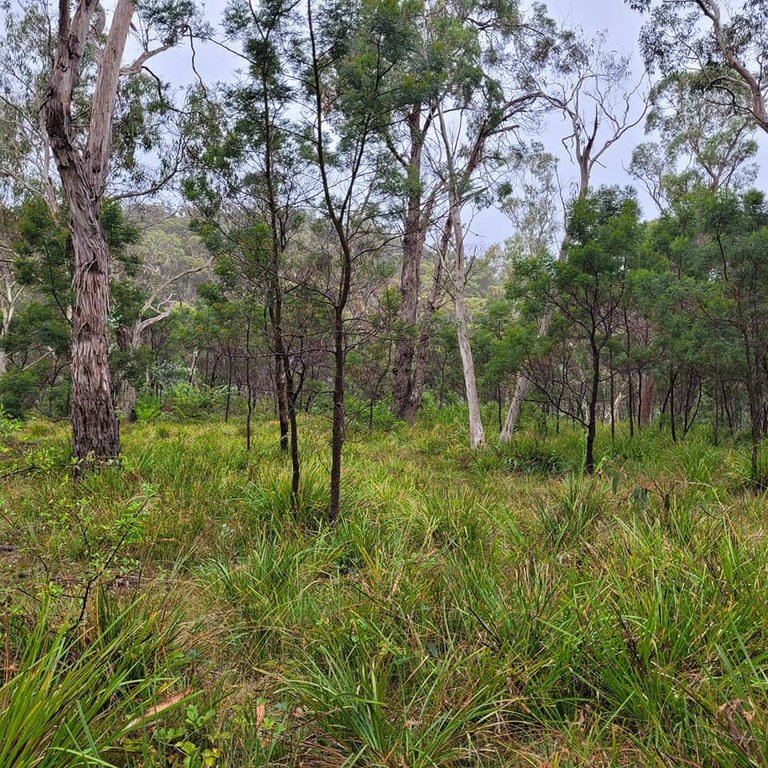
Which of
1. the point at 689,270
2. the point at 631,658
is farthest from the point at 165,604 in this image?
the point at 689,270

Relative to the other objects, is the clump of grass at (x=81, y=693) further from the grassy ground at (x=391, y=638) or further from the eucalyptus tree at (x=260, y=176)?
the eucalyptus tree at (x=260, y=176)

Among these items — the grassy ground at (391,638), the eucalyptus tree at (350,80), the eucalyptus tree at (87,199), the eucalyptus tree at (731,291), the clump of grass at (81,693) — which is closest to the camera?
the clump of grass at (81,693)

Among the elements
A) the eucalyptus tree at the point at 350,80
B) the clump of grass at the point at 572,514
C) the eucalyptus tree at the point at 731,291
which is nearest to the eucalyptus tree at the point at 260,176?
the eucalyptus tree at the point at 350,80

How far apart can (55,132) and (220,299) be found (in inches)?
126

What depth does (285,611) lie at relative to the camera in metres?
2.51

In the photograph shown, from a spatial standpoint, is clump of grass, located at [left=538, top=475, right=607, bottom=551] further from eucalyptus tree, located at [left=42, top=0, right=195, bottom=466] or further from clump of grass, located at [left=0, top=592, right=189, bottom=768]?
eucalyptus tree, located at [left=42, top=0, right=195, bottom=466]

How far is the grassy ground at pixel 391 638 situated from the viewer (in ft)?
5.14

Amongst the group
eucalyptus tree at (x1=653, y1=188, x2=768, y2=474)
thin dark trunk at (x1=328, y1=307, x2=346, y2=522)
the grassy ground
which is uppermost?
eucalyptus tree at (x1=653, y1=188, x2=768, y2=474)

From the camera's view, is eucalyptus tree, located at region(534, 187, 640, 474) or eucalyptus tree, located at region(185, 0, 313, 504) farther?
eucalyptus tree, located at region(534, 187, 640, 474)

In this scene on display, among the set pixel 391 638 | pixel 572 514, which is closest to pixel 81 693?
pixel 391 638

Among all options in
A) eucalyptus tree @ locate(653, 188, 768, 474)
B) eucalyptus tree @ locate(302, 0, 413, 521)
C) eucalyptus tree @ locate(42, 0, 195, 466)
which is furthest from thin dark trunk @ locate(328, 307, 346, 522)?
eucalyptus tree @ locate(653, 188, 768, 474)

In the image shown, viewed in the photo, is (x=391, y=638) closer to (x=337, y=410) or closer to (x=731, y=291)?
(x=337, y=410)

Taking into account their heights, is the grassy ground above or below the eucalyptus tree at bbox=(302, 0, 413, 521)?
below

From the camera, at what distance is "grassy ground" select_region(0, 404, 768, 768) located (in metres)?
1.57
